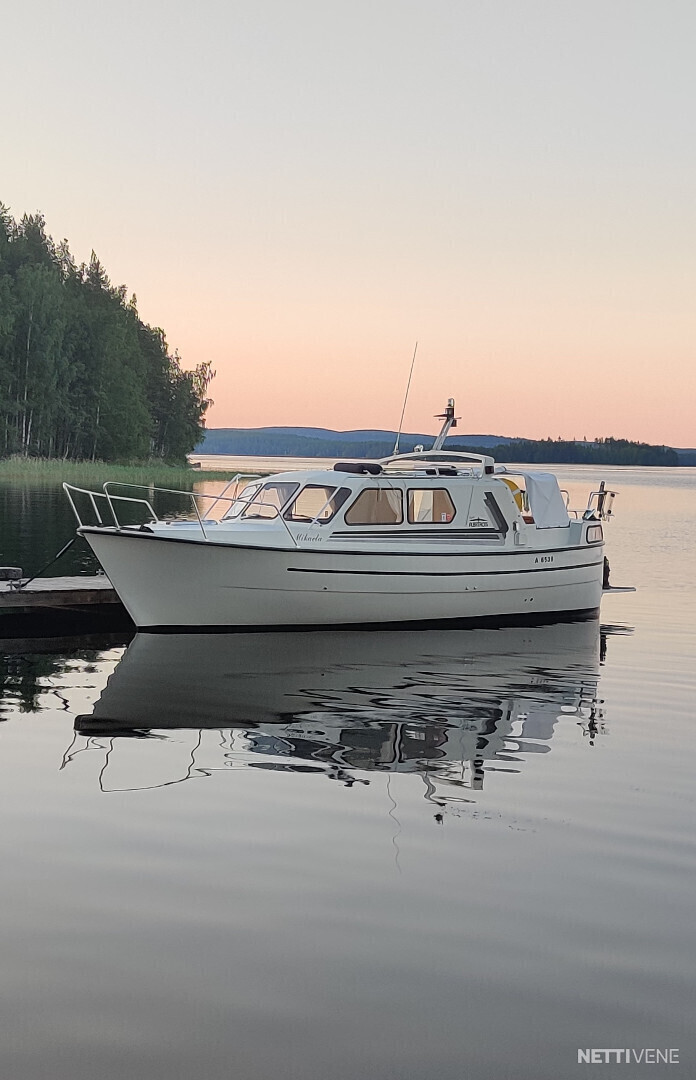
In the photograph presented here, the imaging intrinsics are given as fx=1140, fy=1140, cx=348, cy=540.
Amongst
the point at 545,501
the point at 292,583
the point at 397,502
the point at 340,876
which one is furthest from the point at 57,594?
the point at 340,876

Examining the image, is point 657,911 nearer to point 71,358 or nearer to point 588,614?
point 588,614

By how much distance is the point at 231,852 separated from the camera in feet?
24.9

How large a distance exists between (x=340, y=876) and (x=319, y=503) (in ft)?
36.1

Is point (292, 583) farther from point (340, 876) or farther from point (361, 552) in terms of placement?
point (340, 876)

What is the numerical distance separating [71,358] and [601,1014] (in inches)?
3075

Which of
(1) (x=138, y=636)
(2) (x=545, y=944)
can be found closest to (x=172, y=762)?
(2) (x=545, y=944)

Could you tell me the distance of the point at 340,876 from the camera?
7219 mm

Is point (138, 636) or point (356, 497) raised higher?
point (356, 497)

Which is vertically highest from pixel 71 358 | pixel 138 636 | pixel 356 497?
pixel 71 358

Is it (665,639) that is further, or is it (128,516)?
(128,516)

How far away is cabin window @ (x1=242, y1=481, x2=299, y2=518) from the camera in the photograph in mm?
18406

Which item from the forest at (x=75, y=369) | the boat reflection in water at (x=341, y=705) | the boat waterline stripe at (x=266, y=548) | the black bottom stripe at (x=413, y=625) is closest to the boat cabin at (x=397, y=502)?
the boat waterline stripe at (x=266, y=548)

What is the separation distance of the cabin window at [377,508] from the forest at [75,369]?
5416 centimetres

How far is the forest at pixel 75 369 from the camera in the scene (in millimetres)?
71750
